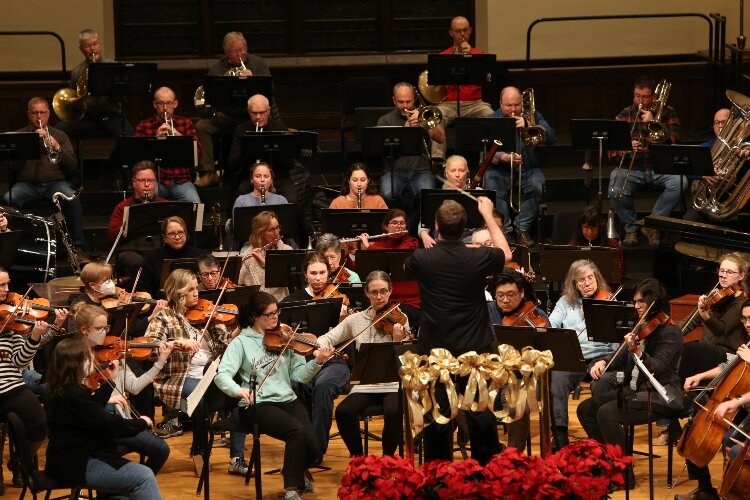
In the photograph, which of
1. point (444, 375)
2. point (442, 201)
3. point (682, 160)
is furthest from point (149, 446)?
→ point (682, 160)

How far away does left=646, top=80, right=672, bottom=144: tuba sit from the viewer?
10.8m

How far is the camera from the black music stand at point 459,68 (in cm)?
1080

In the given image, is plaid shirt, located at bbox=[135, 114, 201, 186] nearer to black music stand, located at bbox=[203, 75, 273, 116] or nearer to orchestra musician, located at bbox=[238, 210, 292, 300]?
black music stand, located at bbox=[203, 75, 273, 116]

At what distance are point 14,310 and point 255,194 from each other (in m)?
2.94

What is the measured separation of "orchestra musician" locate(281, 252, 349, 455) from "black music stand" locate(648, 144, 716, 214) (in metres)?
3.05

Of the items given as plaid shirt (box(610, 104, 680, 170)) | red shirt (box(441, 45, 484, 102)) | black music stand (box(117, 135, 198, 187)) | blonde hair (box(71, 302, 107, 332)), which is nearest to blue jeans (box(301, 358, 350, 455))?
blonde hair (box(71, 302, 107, 332))

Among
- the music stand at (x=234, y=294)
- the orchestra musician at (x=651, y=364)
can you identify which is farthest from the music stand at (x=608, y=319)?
the music stand at (x=234, y=294)

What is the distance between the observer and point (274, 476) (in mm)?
7543

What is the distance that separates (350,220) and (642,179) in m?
2.82

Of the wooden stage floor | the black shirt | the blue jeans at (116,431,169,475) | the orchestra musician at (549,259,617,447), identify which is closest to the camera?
the black shirt

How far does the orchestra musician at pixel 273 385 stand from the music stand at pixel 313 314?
0.29ft

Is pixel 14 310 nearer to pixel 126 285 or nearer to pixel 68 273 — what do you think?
pixel 126 285

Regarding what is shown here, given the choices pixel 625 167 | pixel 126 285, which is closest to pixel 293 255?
pixel 126 285

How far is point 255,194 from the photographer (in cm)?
991
